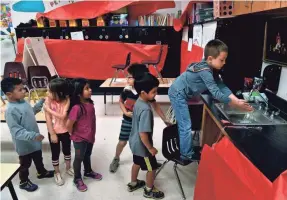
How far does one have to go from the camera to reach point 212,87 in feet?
5.92

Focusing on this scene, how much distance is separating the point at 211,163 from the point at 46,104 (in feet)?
4.87

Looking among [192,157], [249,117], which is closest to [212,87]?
[249,117]

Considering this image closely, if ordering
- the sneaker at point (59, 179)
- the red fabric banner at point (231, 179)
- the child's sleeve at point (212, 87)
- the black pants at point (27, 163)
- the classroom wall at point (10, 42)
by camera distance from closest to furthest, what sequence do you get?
1. the red fabric banner at point (231, 179)
2. the child's sleeve at point (212, 87)
3. the black pants at point (27, 163)
4. the sneaker at point (59, 179)
5. the classroom wall at point (10, 42)

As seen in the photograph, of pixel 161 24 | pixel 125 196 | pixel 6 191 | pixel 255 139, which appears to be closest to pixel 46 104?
pixel 6 191

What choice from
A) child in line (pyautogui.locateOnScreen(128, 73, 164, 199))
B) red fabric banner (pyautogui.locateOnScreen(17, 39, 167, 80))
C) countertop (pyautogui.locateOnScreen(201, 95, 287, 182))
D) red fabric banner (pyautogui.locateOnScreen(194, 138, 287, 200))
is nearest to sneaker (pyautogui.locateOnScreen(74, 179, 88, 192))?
child in line (pyautogui.locateOnScreen(128, 73, 164, 199))

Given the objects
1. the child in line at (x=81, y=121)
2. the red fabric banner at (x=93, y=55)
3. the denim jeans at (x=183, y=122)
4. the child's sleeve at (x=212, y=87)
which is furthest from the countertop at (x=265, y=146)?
the red fabric banner at (x=93, y=55)

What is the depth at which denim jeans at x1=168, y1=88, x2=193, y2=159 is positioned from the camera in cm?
191

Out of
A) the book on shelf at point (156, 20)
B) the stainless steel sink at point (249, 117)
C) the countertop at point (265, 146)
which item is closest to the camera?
the countertop at point (265, 146)

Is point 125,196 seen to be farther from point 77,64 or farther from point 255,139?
point 77,64

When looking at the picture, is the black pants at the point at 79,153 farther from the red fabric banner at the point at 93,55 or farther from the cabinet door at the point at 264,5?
the red fabric banner at the point at 93,55

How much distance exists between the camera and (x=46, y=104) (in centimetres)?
207

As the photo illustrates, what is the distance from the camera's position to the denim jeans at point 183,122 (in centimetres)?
191

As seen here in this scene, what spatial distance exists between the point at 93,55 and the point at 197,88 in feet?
11.7

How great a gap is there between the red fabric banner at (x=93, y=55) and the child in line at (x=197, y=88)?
3.09m
